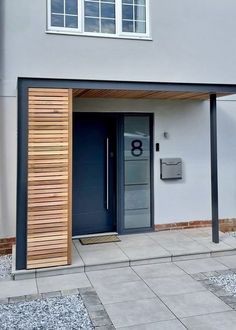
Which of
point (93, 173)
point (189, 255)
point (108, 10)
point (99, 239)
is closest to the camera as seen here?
point (189, 255)

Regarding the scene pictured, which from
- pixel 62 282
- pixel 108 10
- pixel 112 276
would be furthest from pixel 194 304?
pixel 108 10

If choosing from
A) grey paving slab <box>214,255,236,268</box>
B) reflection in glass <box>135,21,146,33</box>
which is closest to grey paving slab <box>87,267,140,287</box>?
grey paving slab <box>214,255,236,268</box>

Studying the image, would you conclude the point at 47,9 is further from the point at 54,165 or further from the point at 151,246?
the point at 151,246

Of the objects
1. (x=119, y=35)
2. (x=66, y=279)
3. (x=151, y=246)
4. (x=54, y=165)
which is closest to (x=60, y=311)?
(x=66, y=279)

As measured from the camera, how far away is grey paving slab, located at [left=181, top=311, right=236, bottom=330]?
3.50 meters

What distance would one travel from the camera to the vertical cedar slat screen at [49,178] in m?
4.94

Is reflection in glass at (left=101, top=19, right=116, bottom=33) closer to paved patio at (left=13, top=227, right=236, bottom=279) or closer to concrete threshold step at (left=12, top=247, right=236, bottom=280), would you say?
paved patio at (left=13, top=227, right=236, bottom=279)

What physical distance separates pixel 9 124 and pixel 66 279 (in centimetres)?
271

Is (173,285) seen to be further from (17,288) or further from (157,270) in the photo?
(17,288)

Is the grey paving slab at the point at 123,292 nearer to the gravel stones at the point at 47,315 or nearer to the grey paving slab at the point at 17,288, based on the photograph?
the gravel stones at the point at 47,315

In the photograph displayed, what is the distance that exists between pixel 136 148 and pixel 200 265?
8.52 ft

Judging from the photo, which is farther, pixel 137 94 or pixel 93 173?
pixel 93 173

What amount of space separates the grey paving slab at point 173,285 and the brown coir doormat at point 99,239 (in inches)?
67.6

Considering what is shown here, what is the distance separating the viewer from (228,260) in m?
5.53
